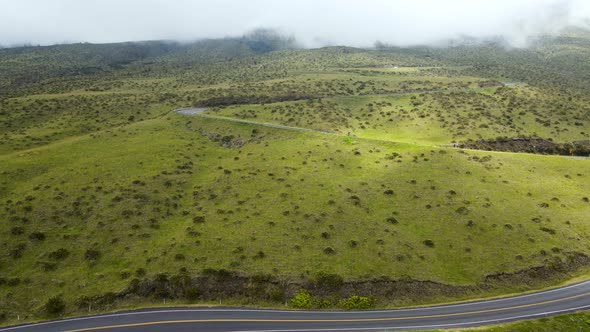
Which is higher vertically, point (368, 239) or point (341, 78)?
point (341, 78)

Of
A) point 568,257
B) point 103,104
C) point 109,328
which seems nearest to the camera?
point 109,328

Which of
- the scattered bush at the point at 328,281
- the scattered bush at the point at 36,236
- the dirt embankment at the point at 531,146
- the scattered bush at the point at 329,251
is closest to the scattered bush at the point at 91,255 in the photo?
the scattered bush at the point at 36,236

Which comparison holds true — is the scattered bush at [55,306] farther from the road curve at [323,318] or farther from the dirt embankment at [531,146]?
the dirt embankment at [531,146]

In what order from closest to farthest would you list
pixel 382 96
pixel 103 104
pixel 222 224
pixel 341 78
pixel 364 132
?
1. pixel 222 224
2. pixel 364 132
3. pixel 103 104
4. pixel 382 96
5. pixel 341 78

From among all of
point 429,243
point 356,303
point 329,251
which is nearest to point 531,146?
point 429,243

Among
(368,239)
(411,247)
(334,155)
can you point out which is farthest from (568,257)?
(334,155)

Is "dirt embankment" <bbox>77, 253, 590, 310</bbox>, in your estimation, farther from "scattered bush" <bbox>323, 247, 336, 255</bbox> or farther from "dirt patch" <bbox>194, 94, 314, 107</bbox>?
"dirt patch" <bbox>194, 94, 314, 107</bbox>

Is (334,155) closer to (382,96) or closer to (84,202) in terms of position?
(84,202)
